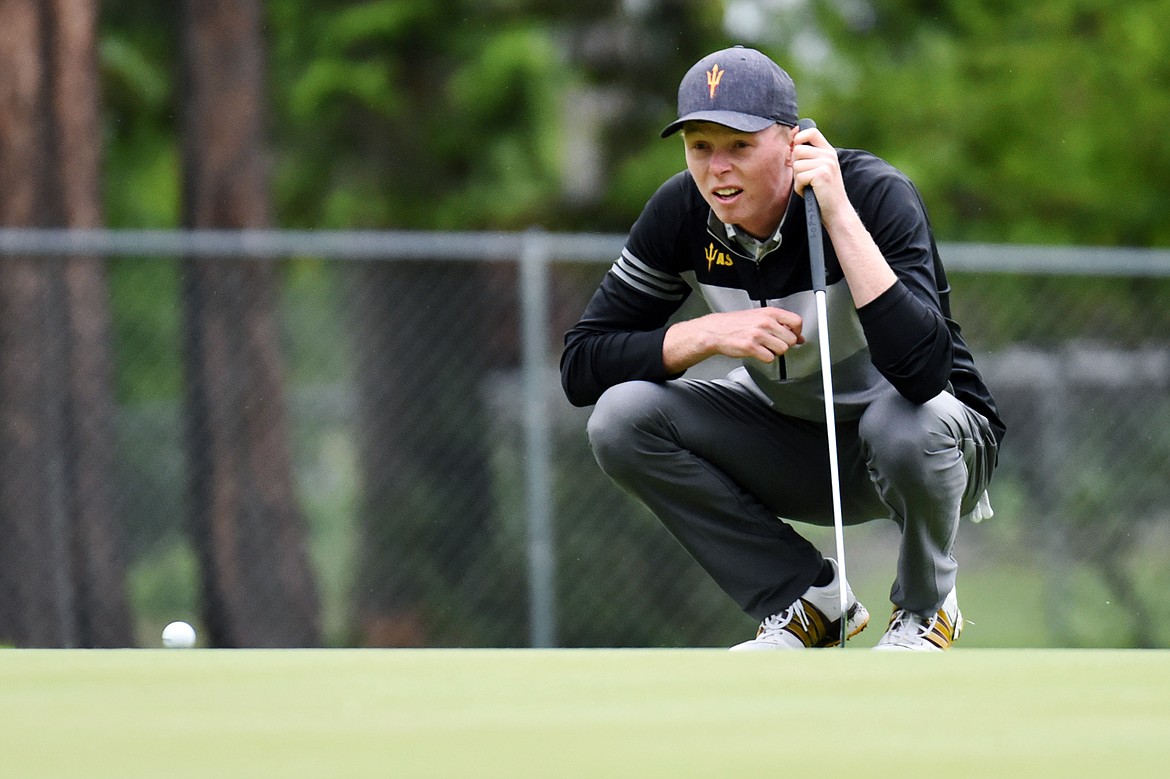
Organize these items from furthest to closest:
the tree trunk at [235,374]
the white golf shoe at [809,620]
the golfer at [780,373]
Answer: the tree trunk at [235,374]
the white golf shoe at [809,620]
the golfer at [780,373]

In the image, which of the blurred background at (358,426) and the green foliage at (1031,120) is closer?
the blurred background at (358,426)

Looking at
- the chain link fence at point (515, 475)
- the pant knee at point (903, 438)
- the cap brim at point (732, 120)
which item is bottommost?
the chain link fence at point (515, 475)

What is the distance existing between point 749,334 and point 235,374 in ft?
14.9

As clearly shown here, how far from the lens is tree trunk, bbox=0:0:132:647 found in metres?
6.57

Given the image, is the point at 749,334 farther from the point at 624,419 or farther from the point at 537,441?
the point at 537,441

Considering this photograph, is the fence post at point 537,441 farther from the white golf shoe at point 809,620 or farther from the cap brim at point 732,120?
the cap brim at point 732,120

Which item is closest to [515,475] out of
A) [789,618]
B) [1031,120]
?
[789,618]

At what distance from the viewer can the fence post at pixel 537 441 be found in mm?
6098

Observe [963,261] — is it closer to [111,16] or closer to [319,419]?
[319,419]

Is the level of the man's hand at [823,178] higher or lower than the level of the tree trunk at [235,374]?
higher
